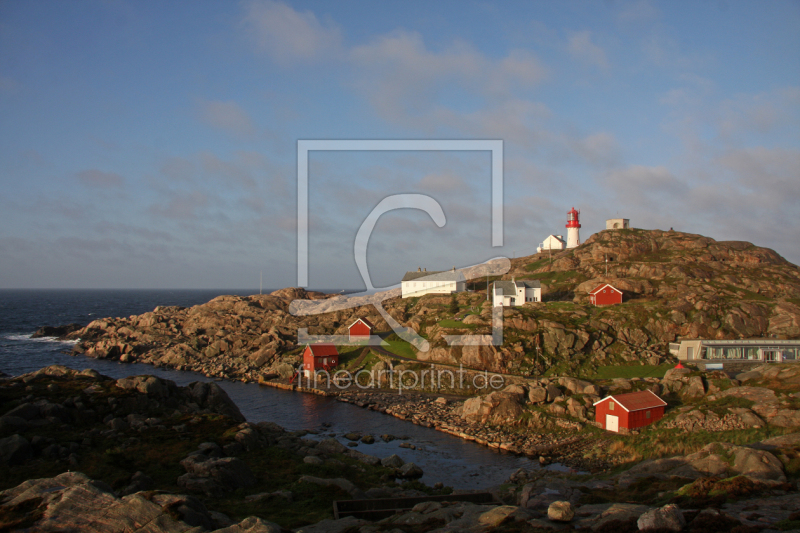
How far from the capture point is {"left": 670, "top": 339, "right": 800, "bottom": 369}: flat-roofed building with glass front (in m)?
55.5

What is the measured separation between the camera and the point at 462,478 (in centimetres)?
3434

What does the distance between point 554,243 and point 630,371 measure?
2746 inches

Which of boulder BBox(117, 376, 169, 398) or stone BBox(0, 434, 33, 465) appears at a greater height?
boulder BBox(117, 376, 169, 398)

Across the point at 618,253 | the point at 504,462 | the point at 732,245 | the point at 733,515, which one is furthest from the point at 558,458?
the point at 732,245

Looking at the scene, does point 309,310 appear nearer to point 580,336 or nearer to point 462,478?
point 580,336

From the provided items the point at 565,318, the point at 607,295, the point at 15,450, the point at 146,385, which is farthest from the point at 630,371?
the point at 15,450

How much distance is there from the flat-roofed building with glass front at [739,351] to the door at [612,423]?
845 inches

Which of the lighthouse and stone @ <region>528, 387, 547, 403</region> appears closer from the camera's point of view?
stone @ <region>528, 387, 547, 403</region>

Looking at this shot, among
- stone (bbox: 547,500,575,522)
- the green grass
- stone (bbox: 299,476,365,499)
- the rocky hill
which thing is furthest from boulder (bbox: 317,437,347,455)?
the green grass

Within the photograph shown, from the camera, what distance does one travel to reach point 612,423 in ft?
135

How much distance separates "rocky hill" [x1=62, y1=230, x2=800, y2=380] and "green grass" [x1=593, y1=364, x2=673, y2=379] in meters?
1.12

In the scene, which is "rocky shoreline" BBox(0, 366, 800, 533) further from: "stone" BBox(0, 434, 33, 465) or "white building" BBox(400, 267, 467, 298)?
"white building" BBox(400, 267, 467, 298)

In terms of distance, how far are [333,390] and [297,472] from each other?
33374 mm

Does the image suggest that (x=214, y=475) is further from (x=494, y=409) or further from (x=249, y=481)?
(x=494, y=409)
